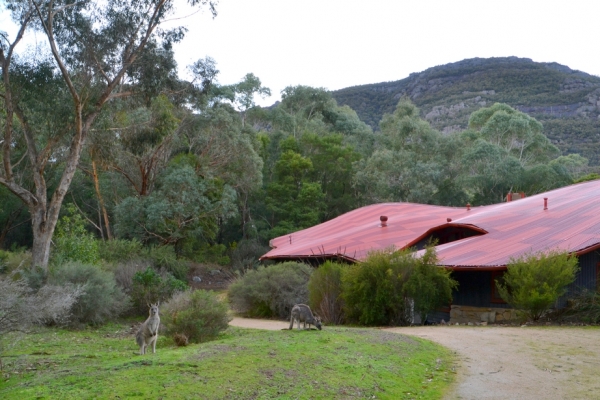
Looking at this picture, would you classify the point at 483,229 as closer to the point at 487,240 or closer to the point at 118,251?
the point at 487,240

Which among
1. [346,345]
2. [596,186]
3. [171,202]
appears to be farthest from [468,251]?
[171,202]

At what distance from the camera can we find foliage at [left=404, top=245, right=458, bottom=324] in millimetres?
18250

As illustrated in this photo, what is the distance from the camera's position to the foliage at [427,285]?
1825cm

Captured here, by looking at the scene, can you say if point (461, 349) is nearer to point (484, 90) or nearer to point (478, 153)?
point (478, 153)

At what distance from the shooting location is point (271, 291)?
23.0m

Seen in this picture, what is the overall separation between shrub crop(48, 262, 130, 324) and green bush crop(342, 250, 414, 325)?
6.75m

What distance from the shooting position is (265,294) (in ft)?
75.2

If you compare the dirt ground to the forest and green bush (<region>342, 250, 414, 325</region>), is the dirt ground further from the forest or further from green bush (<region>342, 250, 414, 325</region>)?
the forest

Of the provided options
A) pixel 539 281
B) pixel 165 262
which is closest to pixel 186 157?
pixel 165 262

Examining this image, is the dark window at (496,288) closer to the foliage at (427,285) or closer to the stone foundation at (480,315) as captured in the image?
the stone foundation at (480,315)

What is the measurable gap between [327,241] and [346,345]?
21.8 metres

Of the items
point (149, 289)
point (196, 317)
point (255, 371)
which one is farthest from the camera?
point (149, 289)

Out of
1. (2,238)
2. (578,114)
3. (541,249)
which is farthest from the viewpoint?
(578,114)

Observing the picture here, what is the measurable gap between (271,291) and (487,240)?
793cm
